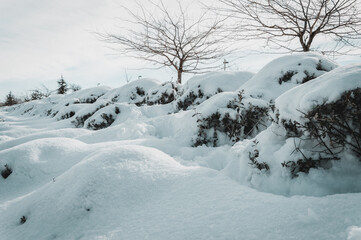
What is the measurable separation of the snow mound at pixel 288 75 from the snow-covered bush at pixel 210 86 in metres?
1.04

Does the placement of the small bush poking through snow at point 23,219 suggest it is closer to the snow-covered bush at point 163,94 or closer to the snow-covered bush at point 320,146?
the snow-covered bush at point 320,146

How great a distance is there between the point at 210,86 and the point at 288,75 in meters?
1.93

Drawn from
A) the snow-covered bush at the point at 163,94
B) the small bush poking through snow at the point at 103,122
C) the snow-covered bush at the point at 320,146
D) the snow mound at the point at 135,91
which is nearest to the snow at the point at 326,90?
the snow-covered bush at the point at 320,146

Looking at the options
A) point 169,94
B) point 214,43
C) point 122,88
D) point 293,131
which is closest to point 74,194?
point 293,131

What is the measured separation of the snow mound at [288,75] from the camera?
357 cm

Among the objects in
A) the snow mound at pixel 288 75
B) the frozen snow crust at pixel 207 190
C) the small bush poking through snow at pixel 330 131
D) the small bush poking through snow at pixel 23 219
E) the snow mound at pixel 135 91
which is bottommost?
the small bush poking through snow at pixel 23 219

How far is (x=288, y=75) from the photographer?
12.3ft

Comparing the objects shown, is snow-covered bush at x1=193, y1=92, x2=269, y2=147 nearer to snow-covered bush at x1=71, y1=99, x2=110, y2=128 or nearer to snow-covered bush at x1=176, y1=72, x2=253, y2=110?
snow-covered bush at x1=176, y1=72, x2=253, y2=110

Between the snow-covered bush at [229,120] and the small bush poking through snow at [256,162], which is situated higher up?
the snow-covered bush at [229,120]

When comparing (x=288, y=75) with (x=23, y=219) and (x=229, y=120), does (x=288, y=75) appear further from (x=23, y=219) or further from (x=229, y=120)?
(x=23, y=219)

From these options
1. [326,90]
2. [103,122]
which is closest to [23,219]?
[326,90]

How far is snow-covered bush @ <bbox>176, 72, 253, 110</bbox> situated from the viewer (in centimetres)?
506

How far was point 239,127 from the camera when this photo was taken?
310 centimetres

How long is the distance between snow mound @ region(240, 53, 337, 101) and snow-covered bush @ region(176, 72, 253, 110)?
3.40 ft
